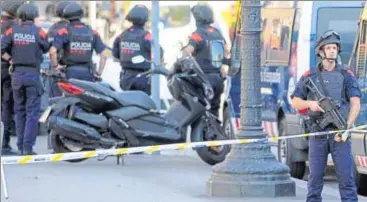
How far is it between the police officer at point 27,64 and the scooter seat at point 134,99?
48.1 inches

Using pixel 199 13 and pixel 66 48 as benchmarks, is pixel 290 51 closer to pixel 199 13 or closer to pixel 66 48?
pixel 199 13

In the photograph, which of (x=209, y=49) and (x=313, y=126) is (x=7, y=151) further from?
(x=313, y=126)

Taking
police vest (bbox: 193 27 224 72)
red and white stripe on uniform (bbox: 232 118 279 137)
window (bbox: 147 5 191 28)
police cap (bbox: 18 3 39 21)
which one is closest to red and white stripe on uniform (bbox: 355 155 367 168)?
red and white stripe on uniform (bbox: 232 118 279 137)

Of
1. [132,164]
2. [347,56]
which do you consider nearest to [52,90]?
[132,164]

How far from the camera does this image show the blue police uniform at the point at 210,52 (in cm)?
1464

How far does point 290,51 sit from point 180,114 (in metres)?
1.63

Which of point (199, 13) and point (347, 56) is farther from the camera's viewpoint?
point (199, 13)

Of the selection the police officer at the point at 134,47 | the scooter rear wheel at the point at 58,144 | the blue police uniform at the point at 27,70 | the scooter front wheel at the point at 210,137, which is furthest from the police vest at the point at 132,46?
the scooter rear wheel at the point at 58,144

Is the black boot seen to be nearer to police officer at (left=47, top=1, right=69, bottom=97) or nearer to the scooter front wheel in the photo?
police officer at (left=47, top=1, right=69, bottom=97)

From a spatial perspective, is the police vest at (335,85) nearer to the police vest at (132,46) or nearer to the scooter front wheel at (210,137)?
the scooter front wheel at (210,137)

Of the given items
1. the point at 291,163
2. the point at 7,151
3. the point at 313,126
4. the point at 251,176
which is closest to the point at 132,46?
the point at 7,151

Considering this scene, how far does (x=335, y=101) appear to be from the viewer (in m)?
9.56

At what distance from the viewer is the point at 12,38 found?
14398 millimetres

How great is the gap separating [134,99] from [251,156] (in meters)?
3.09
